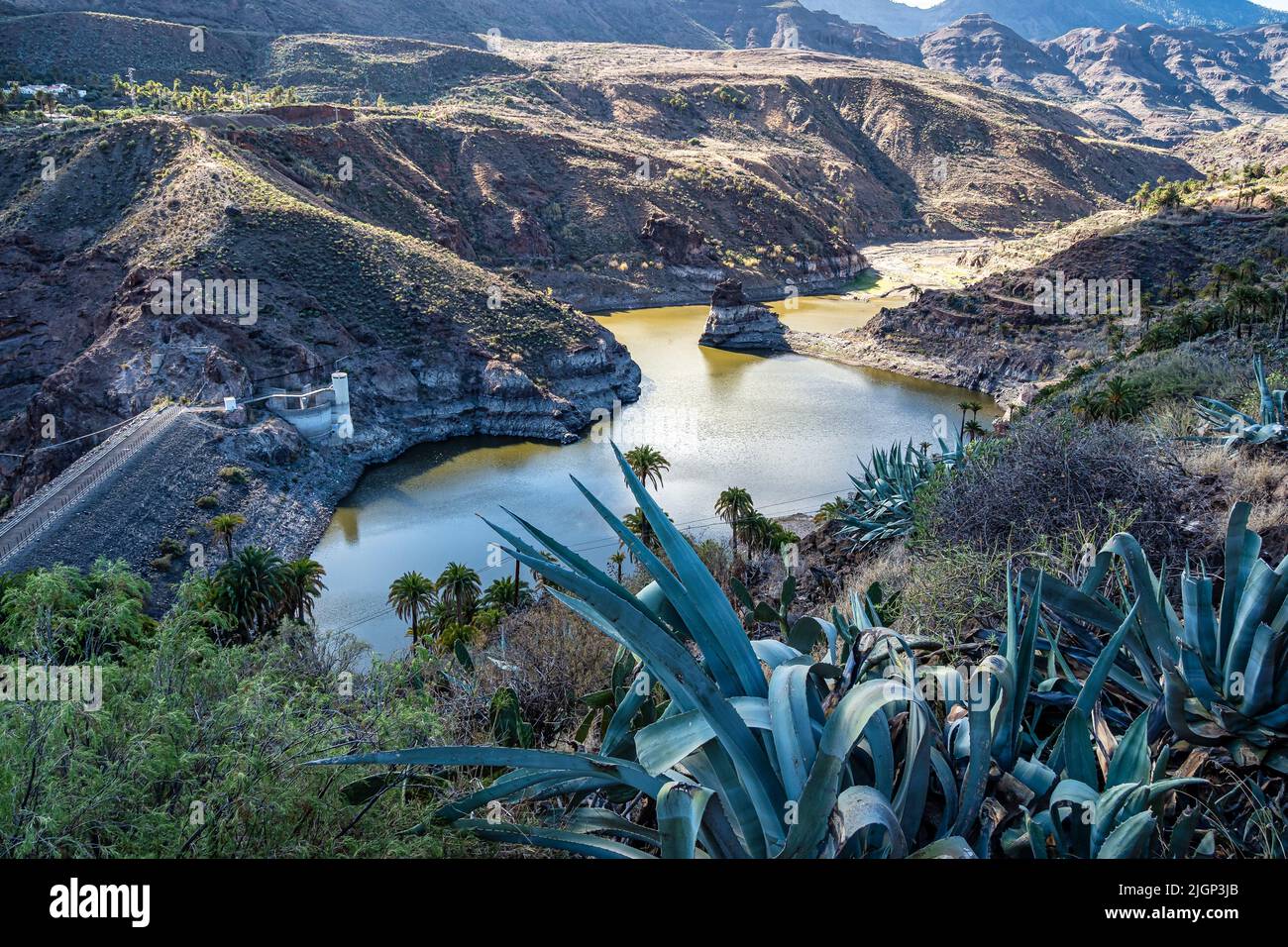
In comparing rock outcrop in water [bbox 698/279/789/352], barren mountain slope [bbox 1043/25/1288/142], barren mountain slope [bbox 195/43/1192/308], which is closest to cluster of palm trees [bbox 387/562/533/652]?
rock outcrop in water [bbox 698/279/789/352]

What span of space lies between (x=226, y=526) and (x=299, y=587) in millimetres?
4793

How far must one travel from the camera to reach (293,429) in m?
27.8

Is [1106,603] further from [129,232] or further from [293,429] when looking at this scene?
[129,232]

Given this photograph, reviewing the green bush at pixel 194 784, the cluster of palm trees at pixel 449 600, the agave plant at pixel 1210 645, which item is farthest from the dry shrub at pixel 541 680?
the cluster of palm trees at pixel 449 600

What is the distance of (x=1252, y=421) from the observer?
26.0 feet

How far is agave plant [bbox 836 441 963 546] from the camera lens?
1138 cm

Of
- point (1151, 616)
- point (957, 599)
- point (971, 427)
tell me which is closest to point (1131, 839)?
point (1151, 616)

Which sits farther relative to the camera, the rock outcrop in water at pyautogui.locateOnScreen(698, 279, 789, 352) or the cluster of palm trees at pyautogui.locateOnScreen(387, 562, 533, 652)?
the rock outcrop in water at pyautogui.locateOnScreen(698, 279, 789, 352)

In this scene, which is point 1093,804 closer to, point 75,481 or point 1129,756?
point 1129,756

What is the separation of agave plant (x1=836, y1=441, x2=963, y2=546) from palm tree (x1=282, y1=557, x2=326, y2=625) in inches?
425

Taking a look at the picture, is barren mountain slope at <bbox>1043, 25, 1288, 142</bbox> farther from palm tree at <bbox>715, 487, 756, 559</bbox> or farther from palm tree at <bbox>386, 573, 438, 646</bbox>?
palm tree at <bbox>386, 573, 438, 646</bbox>

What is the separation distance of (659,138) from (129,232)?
55.3 m

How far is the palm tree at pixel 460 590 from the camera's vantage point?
1820 centimetres

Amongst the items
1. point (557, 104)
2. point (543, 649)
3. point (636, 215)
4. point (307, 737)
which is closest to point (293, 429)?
point (543, 649)
